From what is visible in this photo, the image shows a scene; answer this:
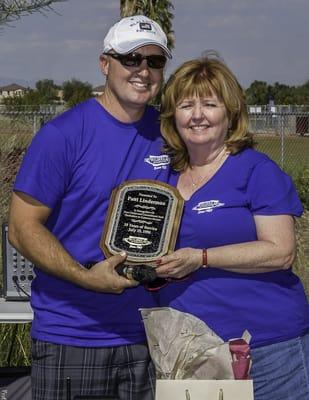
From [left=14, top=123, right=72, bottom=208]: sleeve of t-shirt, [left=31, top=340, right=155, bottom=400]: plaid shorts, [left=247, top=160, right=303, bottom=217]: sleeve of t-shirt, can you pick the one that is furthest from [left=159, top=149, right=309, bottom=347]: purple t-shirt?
[left=14, top=123, right=72, bottom=208]: sleeve of t-shirt

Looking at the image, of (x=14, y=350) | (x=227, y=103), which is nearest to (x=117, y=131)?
(x=227, y=103)

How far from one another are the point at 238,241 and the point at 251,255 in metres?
0.07

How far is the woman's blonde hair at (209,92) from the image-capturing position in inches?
103

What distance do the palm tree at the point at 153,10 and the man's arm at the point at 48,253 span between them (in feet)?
21.0

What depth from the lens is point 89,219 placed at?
8.81ft

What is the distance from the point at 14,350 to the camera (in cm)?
476

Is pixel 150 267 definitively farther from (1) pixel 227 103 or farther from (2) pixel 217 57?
(2) pixel 217 57

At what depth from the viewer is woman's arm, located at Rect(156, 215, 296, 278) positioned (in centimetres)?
250

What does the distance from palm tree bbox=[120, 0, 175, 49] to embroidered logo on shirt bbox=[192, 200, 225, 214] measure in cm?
646

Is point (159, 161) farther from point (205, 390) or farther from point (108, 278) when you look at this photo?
point (205, 390)

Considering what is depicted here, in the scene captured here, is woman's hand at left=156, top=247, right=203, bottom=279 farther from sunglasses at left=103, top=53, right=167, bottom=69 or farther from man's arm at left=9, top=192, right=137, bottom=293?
sunglasses at left=103, top=53, right=167, bottom=69

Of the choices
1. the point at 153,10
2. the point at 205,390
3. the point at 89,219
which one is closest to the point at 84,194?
the point at 89,219

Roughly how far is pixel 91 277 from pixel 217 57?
0.84 metres

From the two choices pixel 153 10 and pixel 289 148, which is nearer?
pixel 153 10
